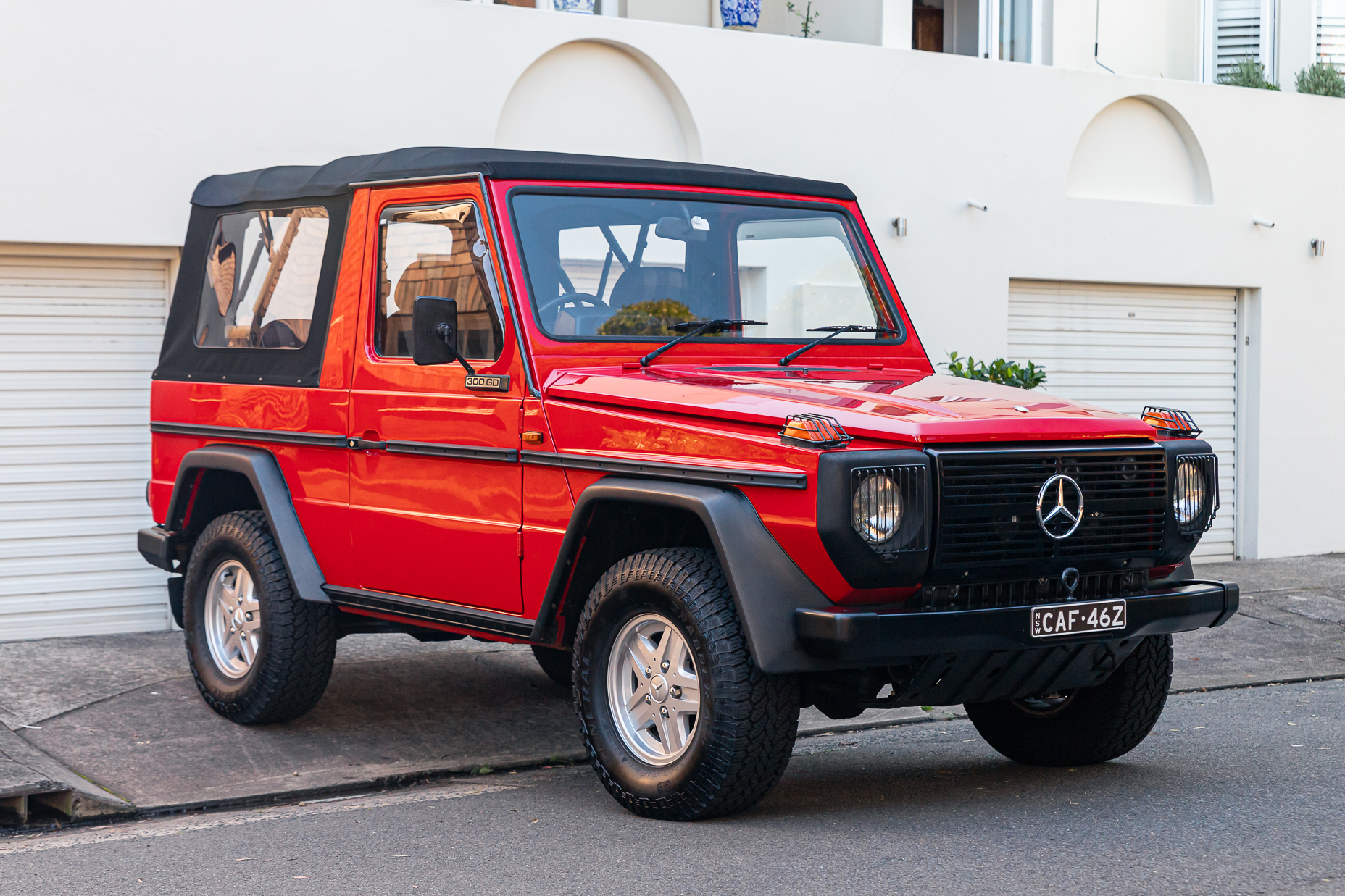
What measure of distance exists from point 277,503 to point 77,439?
10.6 ft

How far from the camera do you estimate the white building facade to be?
8.83 m

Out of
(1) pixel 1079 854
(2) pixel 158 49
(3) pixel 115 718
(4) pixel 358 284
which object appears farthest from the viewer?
(2) pixel 158 49

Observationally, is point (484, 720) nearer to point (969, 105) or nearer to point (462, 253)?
point (462, 253)

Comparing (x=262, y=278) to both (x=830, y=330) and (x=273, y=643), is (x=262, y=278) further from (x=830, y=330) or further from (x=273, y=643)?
(x=830, y=330)

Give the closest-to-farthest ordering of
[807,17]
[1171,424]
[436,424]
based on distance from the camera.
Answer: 1. [1171,424]
2. [436,424]
3. [807,17]

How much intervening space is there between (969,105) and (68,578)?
726 centimetres

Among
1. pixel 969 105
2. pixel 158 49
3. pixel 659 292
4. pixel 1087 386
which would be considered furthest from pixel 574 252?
pixel 1087 386

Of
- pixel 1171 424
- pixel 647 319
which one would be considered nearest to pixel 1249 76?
pixel 1171 424

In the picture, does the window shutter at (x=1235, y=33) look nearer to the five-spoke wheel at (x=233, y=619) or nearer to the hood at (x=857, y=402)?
the hood at (x=857, y=402)

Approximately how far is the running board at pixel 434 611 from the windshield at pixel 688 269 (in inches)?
42.6

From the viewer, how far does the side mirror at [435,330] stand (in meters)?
5.38

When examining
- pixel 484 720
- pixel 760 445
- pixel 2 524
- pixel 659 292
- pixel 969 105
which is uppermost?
pixel 969 105

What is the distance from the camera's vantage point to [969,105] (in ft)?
37.8

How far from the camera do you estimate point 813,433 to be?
455cm
